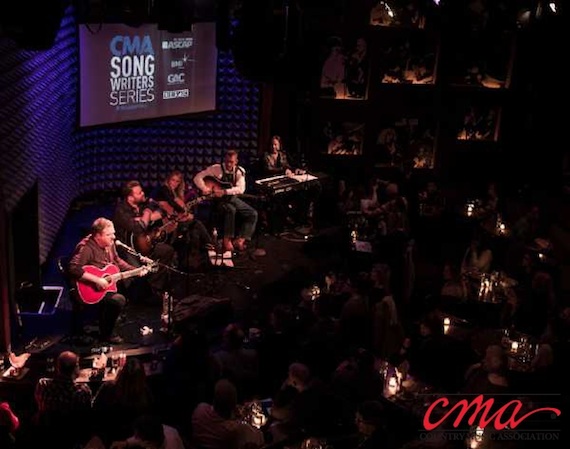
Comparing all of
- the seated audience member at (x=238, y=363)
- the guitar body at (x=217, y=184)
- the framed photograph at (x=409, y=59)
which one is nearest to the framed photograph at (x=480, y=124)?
the framed photograph at (x=409, y=59)

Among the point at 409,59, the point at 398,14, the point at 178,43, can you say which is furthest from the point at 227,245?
the point at 398,14

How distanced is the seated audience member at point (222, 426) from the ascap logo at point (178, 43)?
23.1 ft

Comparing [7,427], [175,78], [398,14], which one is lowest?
[7,427]

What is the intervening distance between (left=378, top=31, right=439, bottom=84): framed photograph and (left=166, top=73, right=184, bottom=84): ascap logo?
3.32 meters

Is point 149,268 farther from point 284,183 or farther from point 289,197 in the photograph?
point 289,197

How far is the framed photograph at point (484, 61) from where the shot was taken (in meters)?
13.0

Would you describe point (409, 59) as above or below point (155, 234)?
above

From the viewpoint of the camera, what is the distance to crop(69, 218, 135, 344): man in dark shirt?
7301mm

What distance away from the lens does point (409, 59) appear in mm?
12898

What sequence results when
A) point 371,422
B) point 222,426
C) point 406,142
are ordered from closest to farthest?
1. point 371,422
2. point 222,426
3. point 406,142

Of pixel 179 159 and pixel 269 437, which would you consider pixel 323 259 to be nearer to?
pixel 179 159

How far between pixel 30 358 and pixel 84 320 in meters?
1.26

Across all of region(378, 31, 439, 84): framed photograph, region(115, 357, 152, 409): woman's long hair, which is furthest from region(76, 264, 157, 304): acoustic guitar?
region(378, 31, 439, 84): framed photograph

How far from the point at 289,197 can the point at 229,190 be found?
48.9 inches
